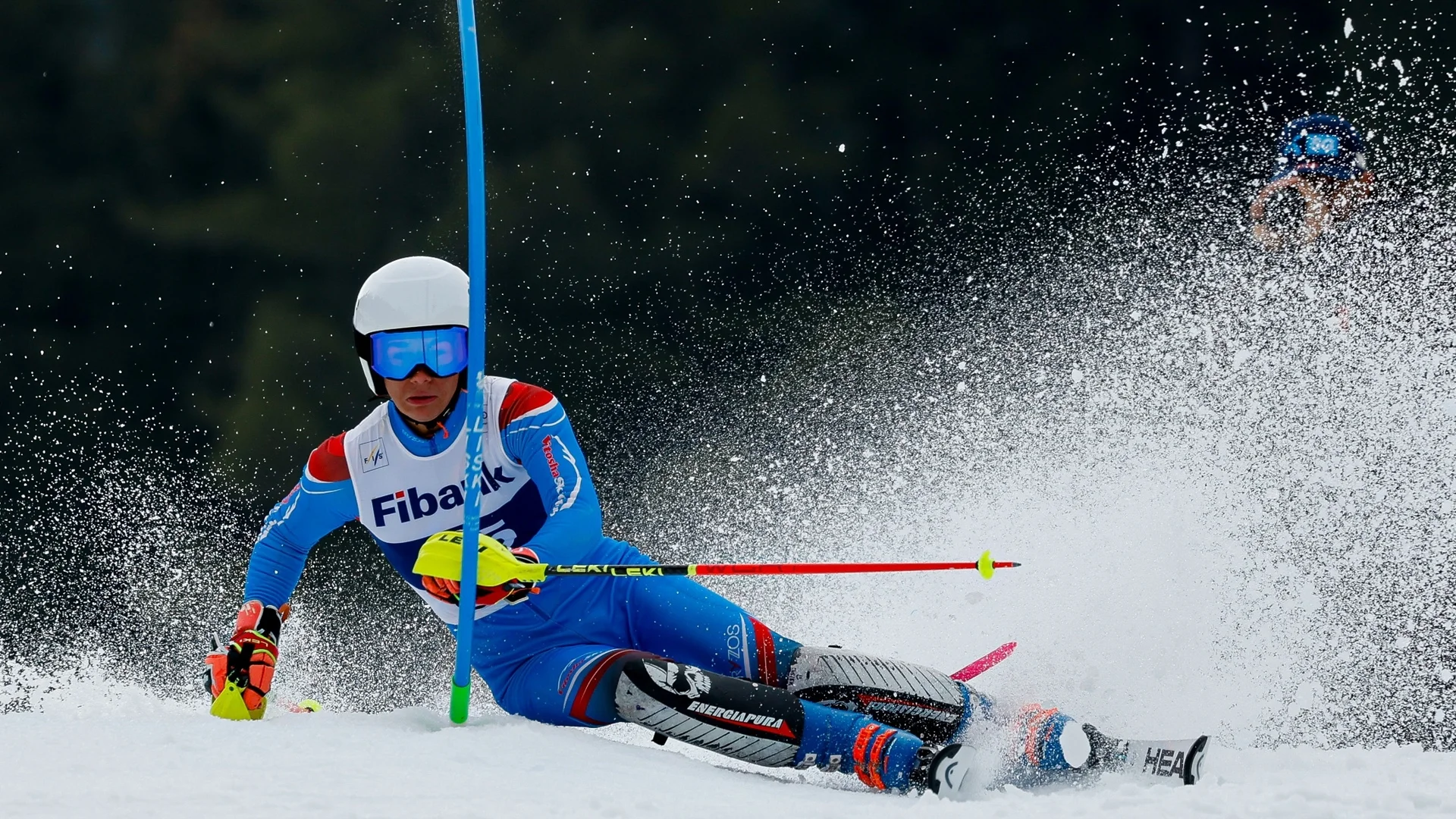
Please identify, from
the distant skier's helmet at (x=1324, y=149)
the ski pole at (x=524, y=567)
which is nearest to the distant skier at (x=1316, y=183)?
the distant skier's helmet at (x=1324, y=149)

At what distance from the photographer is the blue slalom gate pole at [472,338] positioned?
227 cm

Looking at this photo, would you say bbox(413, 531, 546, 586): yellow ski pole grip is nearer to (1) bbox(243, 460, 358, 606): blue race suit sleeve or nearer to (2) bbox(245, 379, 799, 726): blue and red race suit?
(2) bbox(245, 379, 799, 726): blue and red race suit

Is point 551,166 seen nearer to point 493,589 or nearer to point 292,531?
point 292,531

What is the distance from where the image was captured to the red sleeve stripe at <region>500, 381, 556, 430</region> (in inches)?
102

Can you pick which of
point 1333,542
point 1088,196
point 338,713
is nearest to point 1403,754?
point 1333,542

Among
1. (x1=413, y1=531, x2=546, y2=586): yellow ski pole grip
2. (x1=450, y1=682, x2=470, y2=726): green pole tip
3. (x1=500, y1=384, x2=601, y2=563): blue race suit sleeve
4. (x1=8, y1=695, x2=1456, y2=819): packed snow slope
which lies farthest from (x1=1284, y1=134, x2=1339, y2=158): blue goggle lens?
(x1=450, y1=682, x2=470, y2=726): green pole tip

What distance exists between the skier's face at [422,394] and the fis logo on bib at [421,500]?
0.47ft

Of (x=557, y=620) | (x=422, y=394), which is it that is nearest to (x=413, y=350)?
(x=422, y=394)

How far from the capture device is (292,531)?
8.98 feet

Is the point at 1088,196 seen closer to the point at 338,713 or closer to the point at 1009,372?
the point at 1009,372

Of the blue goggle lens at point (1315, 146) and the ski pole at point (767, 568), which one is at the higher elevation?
the blue goggle lens at point (1315, 146)

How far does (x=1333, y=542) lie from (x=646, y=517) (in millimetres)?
2427

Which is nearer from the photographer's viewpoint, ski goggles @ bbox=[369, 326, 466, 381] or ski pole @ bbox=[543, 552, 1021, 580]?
ski pole @ bbox=[543, 552, 1021, 580]

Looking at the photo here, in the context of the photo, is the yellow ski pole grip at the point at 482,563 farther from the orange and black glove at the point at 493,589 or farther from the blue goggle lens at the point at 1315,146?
the blue goggle lens at the point at 1315,146
